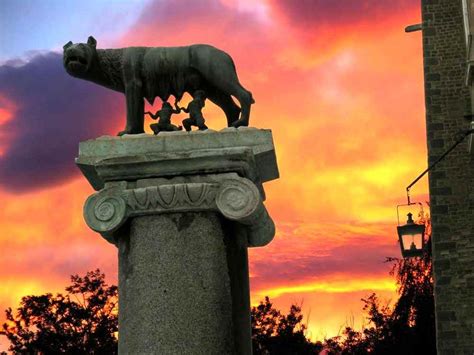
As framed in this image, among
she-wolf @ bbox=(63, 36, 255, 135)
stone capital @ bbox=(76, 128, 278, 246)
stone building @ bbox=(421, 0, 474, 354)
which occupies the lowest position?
stone capital @ bbox=(76, 128, 278, 246)

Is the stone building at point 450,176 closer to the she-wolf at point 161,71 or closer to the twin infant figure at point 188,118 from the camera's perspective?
the she-wolf at point 161,71

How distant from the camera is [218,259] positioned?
25.8 ft

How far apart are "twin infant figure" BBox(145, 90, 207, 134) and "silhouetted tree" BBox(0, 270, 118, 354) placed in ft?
87.4

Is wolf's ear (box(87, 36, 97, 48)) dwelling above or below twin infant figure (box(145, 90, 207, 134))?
above

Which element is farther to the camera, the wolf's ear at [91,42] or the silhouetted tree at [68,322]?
the silhouetted tree at [68,322]

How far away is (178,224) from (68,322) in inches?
1124

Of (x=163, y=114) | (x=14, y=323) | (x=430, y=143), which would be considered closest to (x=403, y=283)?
(x=430, y=143)

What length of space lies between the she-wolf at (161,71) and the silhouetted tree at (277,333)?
3161cm

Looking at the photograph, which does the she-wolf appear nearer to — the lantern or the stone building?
the lantern

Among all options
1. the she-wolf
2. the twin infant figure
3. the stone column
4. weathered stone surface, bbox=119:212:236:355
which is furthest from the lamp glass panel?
weathered stone surface, bbox=119:212:236:355

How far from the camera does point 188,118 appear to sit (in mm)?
8422

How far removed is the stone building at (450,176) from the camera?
95.8 ft

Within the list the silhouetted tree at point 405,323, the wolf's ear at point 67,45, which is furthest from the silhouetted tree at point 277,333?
the wolf's ear at point 67,45

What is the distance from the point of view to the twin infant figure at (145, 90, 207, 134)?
833cm
